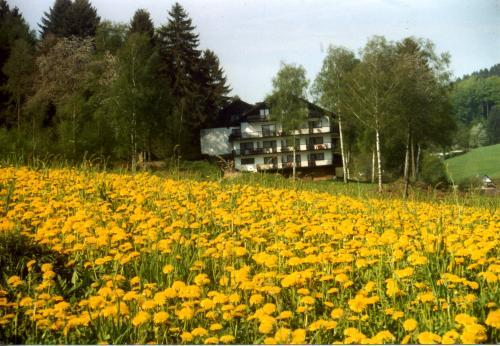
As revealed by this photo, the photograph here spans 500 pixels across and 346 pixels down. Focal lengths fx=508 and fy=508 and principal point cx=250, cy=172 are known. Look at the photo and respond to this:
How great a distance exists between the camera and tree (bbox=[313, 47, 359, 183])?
31.5 meters

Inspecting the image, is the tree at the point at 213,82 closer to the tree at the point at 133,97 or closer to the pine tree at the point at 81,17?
the pine tree at the point at 81,17

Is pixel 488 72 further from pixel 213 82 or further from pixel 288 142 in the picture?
pixel 288 142

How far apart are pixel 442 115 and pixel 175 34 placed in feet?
91.2

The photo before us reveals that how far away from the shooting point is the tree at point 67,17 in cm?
603

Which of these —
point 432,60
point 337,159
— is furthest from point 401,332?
point 337,159

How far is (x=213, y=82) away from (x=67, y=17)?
8.94 ft

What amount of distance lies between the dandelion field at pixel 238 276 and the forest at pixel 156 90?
1.74 metres

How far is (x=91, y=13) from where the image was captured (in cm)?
661

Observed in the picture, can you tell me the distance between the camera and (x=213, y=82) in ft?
28.5

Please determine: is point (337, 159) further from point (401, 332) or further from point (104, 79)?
point (401, 332)

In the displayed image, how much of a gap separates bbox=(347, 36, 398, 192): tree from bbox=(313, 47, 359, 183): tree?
1.44m

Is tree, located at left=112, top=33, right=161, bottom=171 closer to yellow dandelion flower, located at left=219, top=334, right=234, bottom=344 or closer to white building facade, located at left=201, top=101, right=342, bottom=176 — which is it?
yellow dandelion flower, located at left=219, top=334, right=234, bottom=344

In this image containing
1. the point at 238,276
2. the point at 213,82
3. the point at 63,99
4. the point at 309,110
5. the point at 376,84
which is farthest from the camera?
the point at 309,110

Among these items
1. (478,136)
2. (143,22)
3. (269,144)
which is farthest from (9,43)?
(269,144)
